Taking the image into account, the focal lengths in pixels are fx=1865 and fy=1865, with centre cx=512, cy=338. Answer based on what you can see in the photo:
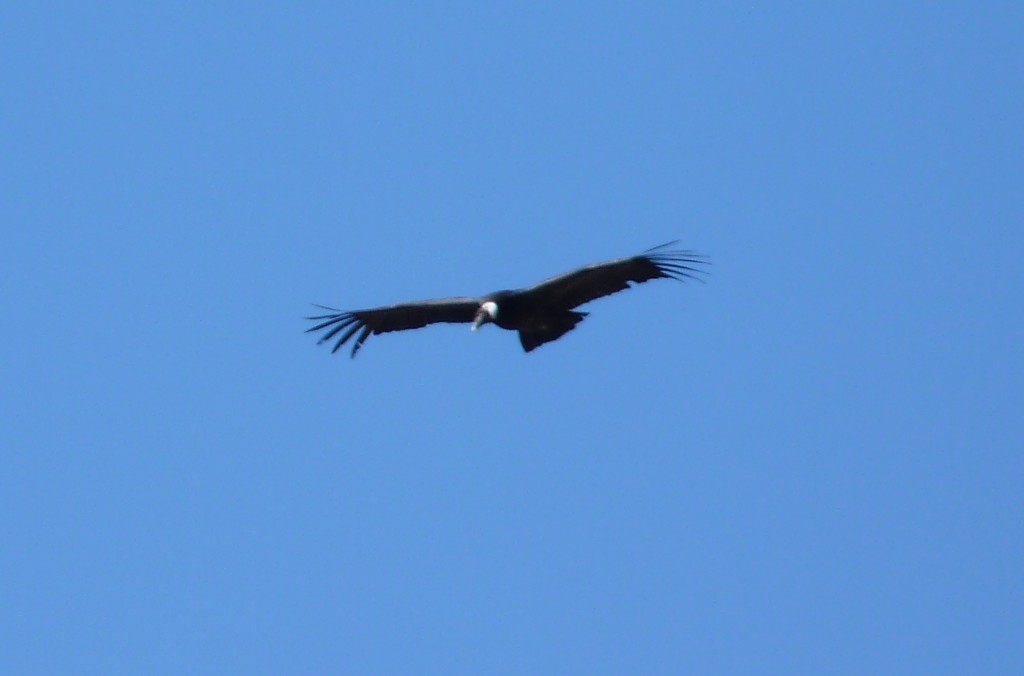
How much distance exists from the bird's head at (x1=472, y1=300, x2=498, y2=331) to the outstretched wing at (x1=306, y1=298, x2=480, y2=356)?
2.14ft

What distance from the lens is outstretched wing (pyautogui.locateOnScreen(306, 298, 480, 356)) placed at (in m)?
26.4

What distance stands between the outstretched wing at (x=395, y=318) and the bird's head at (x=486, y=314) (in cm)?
65

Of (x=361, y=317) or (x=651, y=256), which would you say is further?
(x=361, y=317)

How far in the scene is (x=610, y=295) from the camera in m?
25.3

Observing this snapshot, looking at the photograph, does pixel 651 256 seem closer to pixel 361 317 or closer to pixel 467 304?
pixel 467 304

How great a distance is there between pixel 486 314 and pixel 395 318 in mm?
1936

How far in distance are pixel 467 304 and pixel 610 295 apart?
2157mm

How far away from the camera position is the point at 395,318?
26.9 m

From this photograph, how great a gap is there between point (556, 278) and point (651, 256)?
1287mm

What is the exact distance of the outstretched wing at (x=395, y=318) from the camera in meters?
26.4

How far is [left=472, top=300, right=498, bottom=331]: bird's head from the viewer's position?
25.4 m

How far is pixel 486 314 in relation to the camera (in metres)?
25.5

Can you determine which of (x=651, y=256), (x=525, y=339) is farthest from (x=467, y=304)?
(x=651, y=256)

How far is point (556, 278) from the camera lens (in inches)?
971
